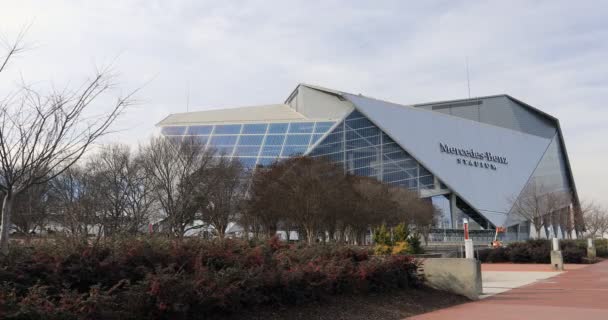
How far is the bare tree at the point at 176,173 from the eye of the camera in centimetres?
3459

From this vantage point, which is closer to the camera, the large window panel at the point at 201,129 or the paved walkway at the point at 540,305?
the paved walkway at the point at 540,305

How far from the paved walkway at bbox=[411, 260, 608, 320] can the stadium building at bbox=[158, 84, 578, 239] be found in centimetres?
5378

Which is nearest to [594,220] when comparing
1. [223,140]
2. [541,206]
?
[541,206]

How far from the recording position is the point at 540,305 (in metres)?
12.4

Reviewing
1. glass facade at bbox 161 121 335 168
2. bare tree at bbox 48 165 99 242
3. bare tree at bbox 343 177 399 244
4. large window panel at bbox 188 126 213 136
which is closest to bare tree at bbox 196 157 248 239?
bare tree at bbox 48 165 99 242

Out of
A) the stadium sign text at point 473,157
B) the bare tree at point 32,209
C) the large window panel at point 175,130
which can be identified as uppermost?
the large window panel at point 175,130

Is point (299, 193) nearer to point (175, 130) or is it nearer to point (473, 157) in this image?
point (175, 130)

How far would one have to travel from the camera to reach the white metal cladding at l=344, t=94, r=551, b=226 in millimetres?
79375

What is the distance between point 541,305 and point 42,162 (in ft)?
34.1

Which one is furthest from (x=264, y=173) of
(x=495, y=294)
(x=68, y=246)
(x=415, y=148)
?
(x=415, y=148)

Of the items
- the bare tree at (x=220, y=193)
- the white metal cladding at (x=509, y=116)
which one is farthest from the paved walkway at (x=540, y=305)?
the white metal cladding at (x=509, y=116)

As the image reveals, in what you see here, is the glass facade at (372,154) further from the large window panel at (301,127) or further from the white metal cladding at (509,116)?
the white metal cladding at (509,116)

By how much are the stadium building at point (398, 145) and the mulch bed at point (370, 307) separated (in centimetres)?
5583

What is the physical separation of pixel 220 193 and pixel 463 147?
5738 cm
